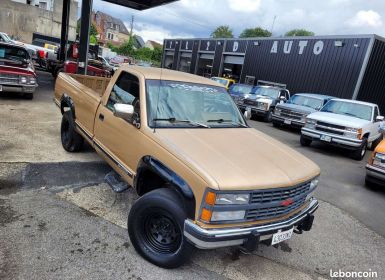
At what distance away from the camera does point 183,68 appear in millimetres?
35062

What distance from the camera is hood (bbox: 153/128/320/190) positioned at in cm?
284

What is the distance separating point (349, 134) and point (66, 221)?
8361mm

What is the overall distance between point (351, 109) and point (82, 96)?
8.93 meters

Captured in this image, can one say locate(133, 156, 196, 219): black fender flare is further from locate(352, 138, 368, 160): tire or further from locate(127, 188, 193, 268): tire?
locate(352, 138, 368, 160): tire

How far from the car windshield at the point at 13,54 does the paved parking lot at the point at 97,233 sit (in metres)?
5.08

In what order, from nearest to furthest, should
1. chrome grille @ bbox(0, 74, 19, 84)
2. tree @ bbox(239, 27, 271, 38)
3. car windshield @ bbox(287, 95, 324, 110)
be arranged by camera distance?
chrome grille @ bbox(0, 74, 19, 84) → car windshield @ bbox(287, 95, 324, 110) → tree @ bbox(239, 27, 271, 38)

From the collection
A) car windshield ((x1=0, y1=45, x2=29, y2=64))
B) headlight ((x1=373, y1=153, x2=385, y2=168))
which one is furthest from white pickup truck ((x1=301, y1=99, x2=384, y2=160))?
car windshield ((x1=0, y1=45, x2=29, y2=64))

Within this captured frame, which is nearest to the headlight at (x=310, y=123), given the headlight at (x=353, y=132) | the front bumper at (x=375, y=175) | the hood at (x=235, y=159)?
the headlight at (x=353, y=132)

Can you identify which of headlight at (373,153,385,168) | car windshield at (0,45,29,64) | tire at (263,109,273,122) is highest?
car windshield at (0,45,29,64)

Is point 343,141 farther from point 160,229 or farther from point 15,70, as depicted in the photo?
point 15,70

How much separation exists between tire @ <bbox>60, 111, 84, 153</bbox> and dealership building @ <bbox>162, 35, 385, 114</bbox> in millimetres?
15537

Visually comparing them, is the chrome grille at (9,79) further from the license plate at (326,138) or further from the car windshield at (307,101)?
the car windshield at (307,101)

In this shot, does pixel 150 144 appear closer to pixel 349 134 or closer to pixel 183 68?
pixel 349 134

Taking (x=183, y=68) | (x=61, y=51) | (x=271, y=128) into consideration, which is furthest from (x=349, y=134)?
(x=183, y=68)
